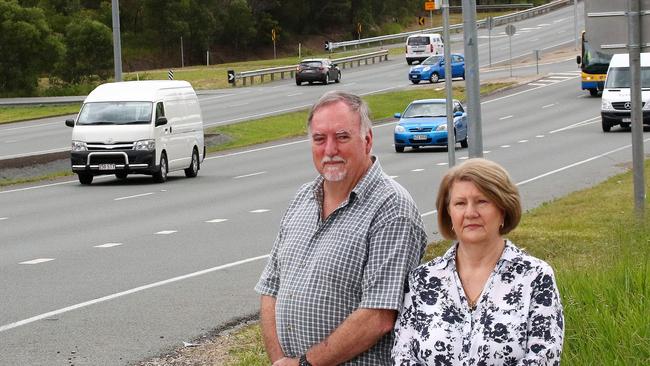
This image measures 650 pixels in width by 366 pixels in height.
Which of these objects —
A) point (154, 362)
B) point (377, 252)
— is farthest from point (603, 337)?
point (154, 362)

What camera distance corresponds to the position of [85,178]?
2975 cm

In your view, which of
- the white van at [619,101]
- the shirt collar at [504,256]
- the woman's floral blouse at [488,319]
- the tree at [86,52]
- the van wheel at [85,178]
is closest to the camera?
the woman's floral blouse at [488,319]

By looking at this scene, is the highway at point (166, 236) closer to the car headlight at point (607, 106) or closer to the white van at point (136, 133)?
the white van at point (136, 133)

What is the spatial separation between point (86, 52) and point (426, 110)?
3893cm

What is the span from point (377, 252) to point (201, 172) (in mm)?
27573

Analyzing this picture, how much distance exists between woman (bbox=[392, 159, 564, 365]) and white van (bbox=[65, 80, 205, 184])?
80.9 ft

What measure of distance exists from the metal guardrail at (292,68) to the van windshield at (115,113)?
1713 inches

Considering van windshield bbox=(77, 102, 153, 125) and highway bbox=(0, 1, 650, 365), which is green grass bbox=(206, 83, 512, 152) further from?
van windshield bbox=(77, 102, 153, 125)

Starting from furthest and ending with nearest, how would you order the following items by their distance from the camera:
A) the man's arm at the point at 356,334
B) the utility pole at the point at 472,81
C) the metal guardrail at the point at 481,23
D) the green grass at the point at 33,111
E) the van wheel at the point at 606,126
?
the metal guardrail at the point at 481,23, the green grass at the point at 33,111, the van wheel at the point at 606,126, the utility pole at the point at 472,81, the man's arm at the point at 356,334

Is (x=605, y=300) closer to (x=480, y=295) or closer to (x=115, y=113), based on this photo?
(x=480, y=295)

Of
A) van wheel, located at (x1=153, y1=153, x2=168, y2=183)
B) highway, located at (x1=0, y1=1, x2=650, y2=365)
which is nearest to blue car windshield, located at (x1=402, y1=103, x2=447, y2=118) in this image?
highway, located at (x1=0, y1=1, x2=650, y2=365)

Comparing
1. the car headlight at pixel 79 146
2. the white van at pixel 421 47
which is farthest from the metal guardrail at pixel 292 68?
the car headlight at pixel 79 146

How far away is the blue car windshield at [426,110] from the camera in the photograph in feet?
125

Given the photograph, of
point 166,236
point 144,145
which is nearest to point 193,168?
point 144,145
